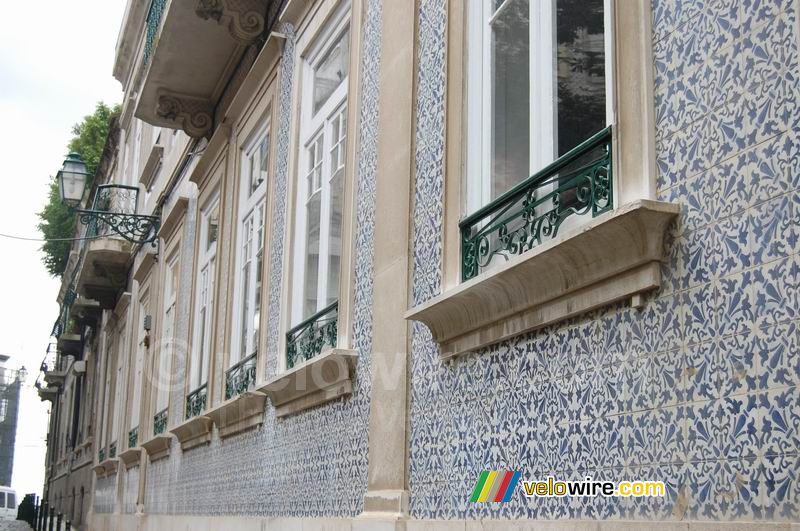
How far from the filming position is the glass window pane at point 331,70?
7961 millimetres

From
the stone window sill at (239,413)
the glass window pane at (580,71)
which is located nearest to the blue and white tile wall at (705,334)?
the glass window pane at (580,71)

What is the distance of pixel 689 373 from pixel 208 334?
337 inches

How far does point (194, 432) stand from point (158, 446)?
2627mm

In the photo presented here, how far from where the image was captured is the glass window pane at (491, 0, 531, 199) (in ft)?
16.1

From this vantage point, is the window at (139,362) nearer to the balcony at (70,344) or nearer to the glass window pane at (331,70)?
the glass window pane at (331,70)

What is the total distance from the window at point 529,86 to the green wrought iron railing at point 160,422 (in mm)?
9042

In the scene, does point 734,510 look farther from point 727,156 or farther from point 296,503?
point 296,503

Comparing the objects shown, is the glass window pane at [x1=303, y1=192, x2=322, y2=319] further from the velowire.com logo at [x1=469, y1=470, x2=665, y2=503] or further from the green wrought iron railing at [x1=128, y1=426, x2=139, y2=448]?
the green wrought iron railing at [x1=128, y1=426, x2=139, y2=448]

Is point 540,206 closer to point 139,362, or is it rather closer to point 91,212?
point 91,212

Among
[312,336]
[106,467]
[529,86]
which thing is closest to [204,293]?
[312,336]

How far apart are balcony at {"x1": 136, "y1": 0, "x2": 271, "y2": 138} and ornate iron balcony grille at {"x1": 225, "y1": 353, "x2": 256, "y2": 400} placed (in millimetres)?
3017

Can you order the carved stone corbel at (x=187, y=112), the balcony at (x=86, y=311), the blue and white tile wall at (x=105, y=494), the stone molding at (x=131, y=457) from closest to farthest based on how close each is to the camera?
the carved stone corbel at (x=187, y=112) < the stone molding at (x=131, y=457) < the blue and white tile wall at (x=105, y=494) < the balcony at (x=86, y=311)

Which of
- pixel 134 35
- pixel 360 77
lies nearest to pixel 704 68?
pixel 360 77

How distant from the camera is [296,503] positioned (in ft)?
24.7
